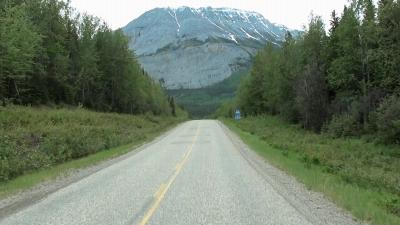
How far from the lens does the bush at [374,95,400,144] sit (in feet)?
99.7

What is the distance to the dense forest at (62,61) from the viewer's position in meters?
45.1

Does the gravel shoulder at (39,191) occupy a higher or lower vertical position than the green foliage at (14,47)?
lower

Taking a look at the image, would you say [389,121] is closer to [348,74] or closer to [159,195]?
[348,74]

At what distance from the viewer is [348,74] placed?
4572 cm

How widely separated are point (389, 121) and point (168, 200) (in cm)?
2250

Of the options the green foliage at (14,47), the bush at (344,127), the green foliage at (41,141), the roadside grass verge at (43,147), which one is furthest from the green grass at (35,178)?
the bush at (344,127)

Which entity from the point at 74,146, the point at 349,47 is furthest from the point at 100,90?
the point at 74,146

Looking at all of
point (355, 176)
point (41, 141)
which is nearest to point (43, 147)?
point (41, 141)

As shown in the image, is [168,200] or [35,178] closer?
[168,200]

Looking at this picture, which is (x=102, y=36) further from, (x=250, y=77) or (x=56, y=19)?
(x=250, y=77)

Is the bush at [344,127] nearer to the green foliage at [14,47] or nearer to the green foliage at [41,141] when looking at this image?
the green foliage at [41,141]

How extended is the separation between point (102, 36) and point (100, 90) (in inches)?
340

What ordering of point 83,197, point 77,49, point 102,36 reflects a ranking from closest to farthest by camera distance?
point 83,197
point 77,49
point 102,36

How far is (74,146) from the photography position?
28.9 m
